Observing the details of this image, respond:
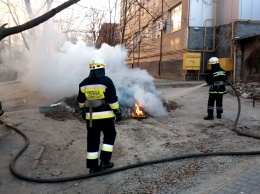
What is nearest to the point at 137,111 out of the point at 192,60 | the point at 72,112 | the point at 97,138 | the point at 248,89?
the point at 72,112

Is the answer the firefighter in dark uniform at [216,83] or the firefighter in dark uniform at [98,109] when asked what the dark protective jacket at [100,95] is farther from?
the firefighter in dark uniform at [216,83]

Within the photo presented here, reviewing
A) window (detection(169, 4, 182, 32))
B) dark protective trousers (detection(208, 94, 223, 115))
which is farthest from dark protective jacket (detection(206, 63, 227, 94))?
window (detection(169, 4, 182, 32))

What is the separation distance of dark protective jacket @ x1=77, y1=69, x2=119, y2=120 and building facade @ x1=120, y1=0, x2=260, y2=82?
8812mm

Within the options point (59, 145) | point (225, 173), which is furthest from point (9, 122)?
point (225, 173)

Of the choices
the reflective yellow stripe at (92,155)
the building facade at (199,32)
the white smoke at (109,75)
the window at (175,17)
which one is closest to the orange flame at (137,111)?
the white smoke at (109,75)

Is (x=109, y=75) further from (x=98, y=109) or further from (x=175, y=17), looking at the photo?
(x=175, y=17)

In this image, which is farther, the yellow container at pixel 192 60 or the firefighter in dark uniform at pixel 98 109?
the yellow container at pixel 192 60

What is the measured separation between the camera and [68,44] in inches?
422

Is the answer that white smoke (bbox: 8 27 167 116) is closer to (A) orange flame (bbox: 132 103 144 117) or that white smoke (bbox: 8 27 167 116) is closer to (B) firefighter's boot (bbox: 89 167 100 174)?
(A) orange flame (bbox: 132 103 144 117)

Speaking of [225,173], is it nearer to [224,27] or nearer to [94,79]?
[94,79]

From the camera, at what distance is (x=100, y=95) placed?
15.1ft

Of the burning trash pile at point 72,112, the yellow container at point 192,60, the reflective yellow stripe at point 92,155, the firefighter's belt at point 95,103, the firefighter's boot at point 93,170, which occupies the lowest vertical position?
the firefighter's boot at point 93,170

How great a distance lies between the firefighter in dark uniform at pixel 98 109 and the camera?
4.61 m

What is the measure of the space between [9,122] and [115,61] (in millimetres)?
3572
